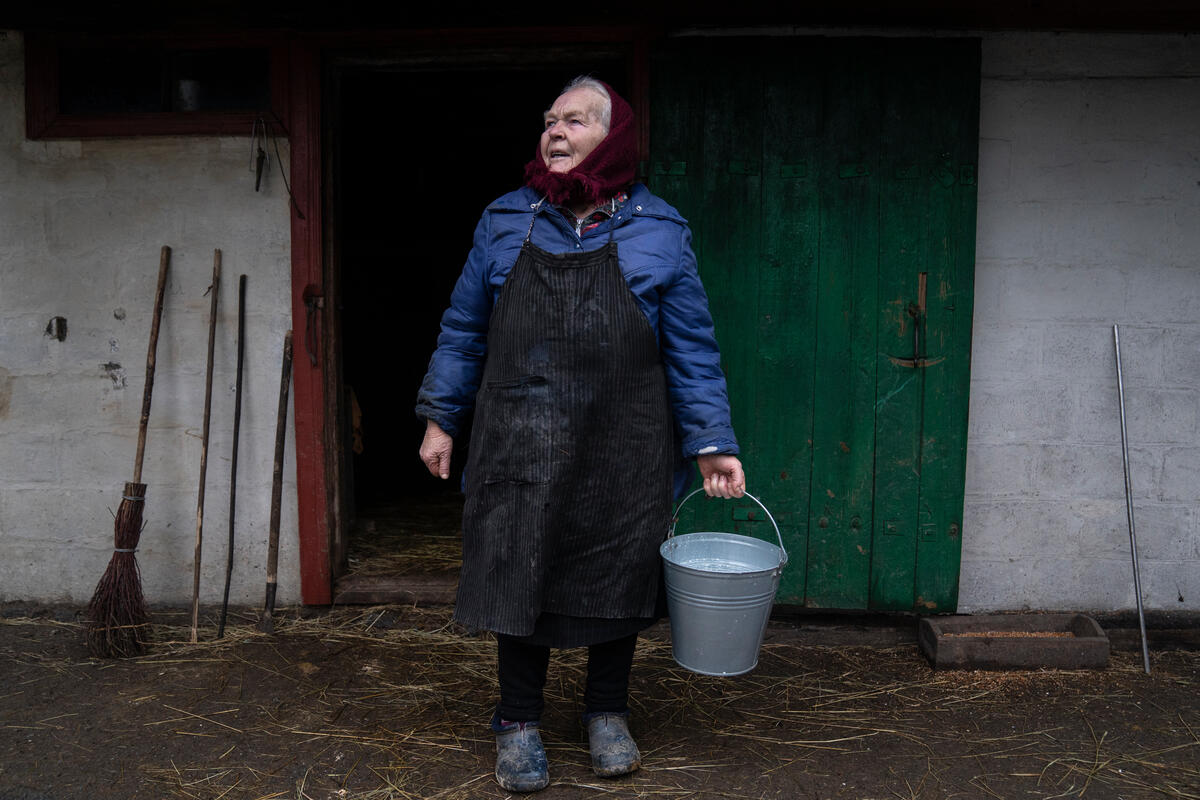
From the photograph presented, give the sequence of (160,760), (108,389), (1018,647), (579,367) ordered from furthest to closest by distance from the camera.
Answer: (108,389), (1018,647), (160,760), (579,367)

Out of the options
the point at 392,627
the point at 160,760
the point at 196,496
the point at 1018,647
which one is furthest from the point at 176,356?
the point at 1018,647

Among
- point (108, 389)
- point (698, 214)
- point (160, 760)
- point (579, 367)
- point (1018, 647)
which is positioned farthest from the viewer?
point (108, 389)

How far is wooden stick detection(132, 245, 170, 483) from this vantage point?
3.76 m

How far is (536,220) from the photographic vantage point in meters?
2.63

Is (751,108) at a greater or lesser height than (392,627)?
greater

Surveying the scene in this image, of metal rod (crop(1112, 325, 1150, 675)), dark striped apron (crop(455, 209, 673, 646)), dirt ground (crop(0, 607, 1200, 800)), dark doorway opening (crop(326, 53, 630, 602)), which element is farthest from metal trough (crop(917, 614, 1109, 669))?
dark doorway opening (crop(326, 53, 630, 602))

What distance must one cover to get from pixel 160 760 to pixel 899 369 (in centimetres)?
304

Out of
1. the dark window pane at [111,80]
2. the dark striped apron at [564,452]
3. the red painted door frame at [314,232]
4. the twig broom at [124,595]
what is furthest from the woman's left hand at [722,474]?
the dark window pane at [111,80]

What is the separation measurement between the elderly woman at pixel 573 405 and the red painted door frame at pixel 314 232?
1.16 meters

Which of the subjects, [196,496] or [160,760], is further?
[196,496]

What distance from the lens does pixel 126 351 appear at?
397cm

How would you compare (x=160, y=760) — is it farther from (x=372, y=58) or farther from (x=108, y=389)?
(x=372, y=58)

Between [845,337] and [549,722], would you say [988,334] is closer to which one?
[845,337]

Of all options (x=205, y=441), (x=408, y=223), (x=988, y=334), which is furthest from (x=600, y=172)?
(x=408, y=223)
